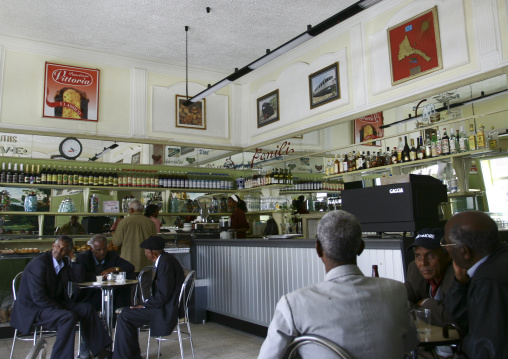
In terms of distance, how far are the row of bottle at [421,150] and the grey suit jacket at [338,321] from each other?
15.2 feet

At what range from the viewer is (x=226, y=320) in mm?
6055

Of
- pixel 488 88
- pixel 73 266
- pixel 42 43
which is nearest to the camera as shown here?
pixel 73 266

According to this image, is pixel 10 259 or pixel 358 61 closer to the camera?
pixel 10 259

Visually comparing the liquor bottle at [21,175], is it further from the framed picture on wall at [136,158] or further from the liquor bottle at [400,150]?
the liquor bottle at [400,150]

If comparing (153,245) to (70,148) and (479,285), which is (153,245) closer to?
(479,285)

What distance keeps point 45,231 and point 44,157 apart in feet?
4.29

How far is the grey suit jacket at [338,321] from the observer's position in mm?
1458

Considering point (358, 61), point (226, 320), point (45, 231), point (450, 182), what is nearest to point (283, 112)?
point (358, 61)

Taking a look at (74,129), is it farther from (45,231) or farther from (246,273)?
(246,273)

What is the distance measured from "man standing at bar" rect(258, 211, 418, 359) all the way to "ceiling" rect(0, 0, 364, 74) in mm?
5733

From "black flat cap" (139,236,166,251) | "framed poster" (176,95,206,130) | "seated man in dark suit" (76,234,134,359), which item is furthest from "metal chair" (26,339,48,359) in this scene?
"framed poster" (176,95,206,130)

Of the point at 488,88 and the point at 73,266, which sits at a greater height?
the point at 488,88

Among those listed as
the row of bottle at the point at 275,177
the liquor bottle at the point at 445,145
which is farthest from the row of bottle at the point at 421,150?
the row of bottle at the point at 275,177

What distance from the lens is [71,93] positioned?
25.2 ft
